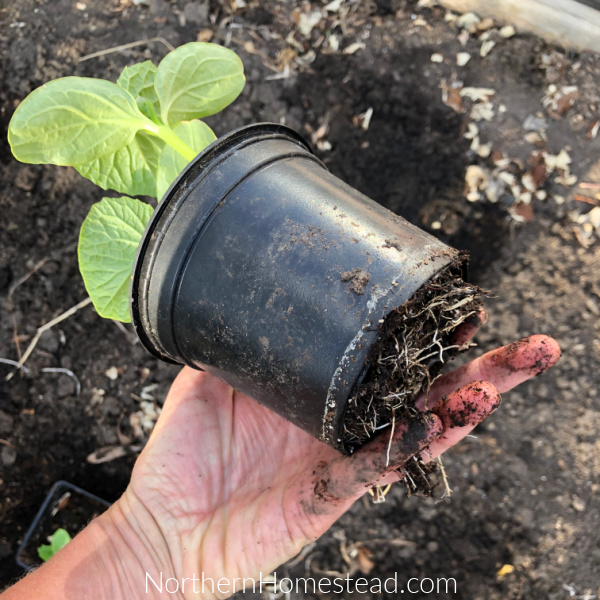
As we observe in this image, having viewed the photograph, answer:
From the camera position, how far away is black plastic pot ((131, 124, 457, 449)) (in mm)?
1246

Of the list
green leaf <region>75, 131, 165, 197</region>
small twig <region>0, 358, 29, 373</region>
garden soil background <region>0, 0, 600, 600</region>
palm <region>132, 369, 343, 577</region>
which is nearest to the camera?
palm <region>132, 369, 343, 577</region>

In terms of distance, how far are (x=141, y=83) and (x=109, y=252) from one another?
585mm

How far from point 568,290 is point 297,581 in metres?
1.71

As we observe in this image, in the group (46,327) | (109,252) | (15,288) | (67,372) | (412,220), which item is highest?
(109,252)

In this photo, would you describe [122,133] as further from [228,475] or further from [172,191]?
[228,475]

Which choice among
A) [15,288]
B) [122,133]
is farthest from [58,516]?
[122,133]

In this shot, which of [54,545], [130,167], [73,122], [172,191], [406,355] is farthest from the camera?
[54,545]

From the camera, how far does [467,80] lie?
2.43 metres

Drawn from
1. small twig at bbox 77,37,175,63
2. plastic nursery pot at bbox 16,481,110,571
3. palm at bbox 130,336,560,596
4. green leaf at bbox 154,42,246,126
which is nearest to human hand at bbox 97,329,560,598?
palm at bbox 130,336,560,596

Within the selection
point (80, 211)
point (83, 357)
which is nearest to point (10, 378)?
point (83, 357)

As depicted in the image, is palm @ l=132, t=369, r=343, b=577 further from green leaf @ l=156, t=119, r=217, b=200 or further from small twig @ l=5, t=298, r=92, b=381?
small twig @ l=5, t=298, r=92, b=381

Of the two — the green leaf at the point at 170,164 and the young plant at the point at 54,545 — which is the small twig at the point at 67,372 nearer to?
the young plant at the point at 54,545

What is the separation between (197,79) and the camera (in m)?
1.62

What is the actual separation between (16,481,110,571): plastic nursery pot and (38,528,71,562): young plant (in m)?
0.02
